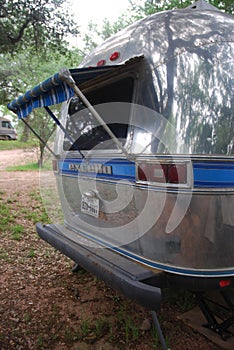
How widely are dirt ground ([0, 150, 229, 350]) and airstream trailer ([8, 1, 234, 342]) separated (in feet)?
1.68

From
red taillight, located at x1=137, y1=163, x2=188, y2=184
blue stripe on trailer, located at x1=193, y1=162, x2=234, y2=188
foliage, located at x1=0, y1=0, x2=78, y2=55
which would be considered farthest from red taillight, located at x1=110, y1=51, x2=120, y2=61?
foliage, located at x1=0, y1=0, x2=78, y2=55

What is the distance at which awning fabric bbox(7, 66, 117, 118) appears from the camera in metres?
2.42

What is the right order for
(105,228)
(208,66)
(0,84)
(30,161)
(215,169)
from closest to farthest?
(215,169), (208,66), (105,228), (0,84), (30,161)

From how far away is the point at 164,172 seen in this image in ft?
7.11

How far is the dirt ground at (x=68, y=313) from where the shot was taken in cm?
280

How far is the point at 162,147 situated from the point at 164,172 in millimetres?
302

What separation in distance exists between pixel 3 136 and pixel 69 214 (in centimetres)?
2565

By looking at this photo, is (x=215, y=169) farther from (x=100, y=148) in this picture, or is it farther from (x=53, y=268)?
(x=53, y=268)

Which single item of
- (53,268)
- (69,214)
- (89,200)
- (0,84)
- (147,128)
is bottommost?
(53,268)

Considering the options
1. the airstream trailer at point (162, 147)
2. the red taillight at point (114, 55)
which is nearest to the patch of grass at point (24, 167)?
the airstream trailer at point (162, 147)

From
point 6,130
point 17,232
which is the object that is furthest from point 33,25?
point 6,130

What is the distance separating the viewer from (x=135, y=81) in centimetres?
276

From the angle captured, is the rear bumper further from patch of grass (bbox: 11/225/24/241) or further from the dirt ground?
patch of grass (bbox: 11/225/24/241)

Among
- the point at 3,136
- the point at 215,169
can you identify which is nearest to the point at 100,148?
the point at 215,169
